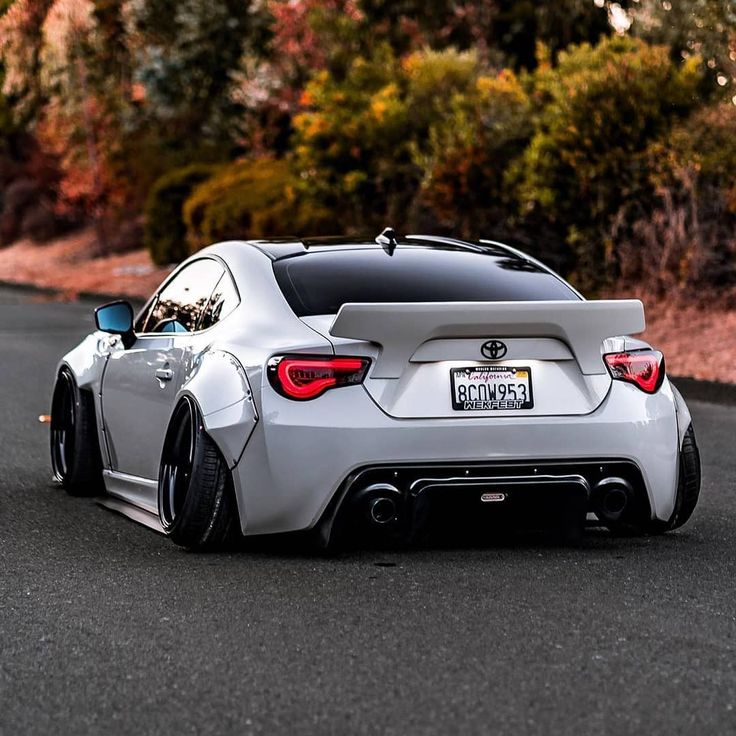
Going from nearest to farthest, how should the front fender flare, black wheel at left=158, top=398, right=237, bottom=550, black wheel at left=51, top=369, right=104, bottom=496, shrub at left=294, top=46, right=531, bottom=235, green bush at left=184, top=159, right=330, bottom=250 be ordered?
the front fender flare, black wheel at left=158, top=398, right=237, bottom=550, black wheel at left=51, top=369, right=104, bottom=496, shrub at left=294, top=46, right=531, bottom=235, green bush at left=184, top=159, right=330, bottom=250

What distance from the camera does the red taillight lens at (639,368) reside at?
23.6 ft

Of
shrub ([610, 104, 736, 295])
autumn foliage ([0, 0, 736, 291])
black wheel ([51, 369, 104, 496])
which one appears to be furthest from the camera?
autumn foliage ([0, 0, 736, 291])

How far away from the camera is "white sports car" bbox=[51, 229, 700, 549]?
686 centimetres

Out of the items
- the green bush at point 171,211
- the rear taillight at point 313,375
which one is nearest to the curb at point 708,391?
the rear taillight at point 313,375

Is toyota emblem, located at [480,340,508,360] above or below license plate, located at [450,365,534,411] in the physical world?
above

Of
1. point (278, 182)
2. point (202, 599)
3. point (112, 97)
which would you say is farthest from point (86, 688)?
point (112, 97)

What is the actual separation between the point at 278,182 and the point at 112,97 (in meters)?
13.9

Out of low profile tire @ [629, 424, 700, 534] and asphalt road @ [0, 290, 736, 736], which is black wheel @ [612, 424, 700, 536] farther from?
asphalt road @ [0, 290, 736, 736]

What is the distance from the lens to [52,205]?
49750 mm

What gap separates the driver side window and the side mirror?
111mm

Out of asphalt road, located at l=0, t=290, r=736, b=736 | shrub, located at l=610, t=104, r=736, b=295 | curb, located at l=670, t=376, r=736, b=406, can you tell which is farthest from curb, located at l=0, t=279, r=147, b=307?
asphalt road, located at l=0, t=290, r=736, b=736

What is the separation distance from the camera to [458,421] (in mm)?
6922

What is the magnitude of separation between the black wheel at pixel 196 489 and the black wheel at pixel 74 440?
1.62m

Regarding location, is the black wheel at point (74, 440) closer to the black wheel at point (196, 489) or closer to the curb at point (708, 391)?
the black wheel at point (196, 489)
